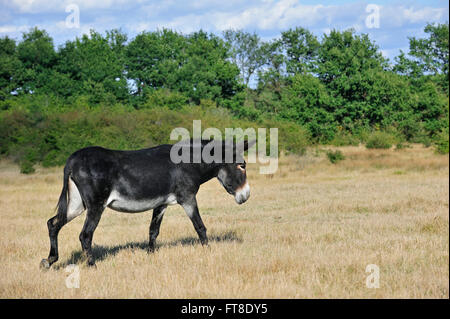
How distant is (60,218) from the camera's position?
7324mm

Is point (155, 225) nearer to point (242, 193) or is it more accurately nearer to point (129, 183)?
point (129, 183)

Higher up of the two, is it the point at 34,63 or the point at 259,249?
the point at 34,63

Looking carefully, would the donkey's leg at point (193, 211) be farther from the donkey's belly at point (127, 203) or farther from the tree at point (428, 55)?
the tree at point (428, 55)

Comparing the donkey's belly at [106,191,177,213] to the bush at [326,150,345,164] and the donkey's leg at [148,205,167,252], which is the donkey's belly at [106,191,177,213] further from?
the bush at [326,150,345,164]

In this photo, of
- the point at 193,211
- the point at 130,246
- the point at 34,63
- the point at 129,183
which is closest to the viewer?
the point at 129,183

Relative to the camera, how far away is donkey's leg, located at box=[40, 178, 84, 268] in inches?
286

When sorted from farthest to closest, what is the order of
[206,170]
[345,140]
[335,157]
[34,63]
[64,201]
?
[34,63] < [345,140] < [335,157] < [206,170] < [64,201]

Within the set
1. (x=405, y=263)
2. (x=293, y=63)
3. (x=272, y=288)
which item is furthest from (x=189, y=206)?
(x=293, y=63)

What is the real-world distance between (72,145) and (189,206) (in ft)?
87.5

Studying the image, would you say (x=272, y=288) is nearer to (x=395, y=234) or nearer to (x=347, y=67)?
(x=395, y=234)

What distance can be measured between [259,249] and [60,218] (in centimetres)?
344

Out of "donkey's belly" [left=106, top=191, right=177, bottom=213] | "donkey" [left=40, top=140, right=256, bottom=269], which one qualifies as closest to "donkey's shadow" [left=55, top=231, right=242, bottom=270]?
"donkey" [left=40, top=140, right=256, bottom=269]

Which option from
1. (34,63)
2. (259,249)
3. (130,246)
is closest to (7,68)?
(34,63)

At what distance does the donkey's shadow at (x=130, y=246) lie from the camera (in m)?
8.16
